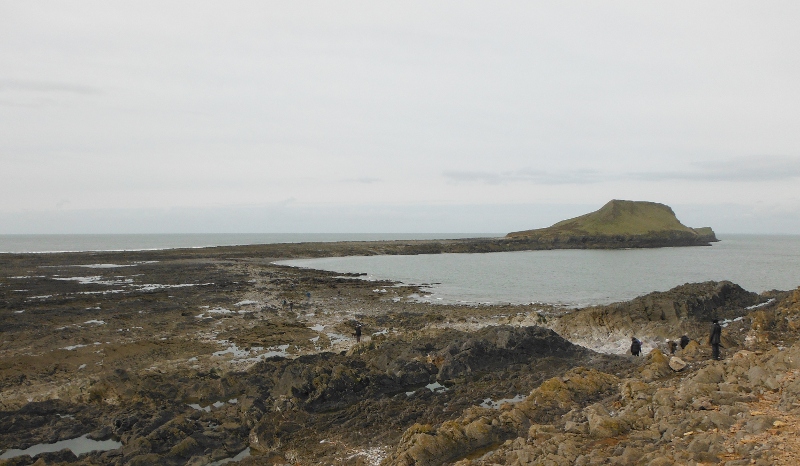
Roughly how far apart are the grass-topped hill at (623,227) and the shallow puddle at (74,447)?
423 ft

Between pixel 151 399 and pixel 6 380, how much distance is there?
22.7ft

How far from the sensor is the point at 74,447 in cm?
1238

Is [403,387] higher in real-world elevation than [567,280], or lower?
lower

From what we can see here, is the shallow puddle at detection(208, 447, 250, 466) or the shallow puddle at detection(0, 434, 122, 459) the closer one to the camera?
the shallow puddle at detection(208, 447, 250, 466)

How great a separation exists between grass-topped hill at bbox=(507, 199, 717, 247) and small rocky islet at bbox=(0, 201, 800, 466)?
10806 cm

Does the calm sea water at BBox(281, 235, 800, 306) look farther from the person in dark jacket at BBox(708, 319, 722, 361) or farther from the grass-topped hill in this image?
the grass-topped hill

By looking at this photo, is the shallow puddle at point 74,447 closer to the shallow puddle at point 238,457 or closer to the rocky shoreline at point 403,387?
the rocky shoreline at point 403,387

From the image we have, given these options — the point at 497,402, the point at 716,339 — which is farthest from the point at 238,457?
the point at 716,339

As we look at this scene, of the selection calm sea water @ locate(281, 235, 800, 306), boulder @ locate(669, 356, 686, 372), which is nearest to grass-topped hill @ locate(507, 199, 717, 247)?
calm sea water @ locate(281, 235, 800, 306)

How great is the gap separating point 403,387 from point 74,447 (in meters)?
9.79

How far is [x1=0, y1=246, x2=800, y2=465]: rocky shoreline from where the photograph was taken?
33.6 feet

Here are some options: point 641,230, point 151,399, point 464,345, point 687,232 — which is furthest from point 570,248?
point 151,399

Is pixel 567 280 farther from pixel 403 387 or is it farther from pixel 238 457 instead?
pixel 238 457

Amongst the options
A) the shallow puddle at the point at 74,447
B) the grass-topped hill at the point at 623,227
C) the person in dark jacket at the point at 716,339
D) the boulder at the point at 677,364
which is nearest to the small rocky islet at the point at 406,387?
the boulder at the point at 677,364
